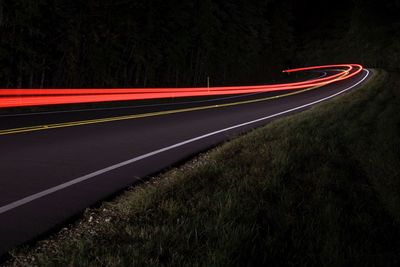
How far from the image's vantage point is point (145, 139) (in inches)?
437

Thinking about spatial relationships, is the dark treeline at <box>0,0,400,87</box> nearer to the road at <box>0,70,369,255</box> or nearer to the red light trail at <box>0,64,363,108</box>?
the red light trail at <box>0,64,363,108</box>

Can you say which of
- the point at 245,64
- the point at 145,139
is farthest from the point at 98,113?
the point at 245,64

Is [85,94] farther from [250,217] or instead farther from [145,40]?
[250,217]

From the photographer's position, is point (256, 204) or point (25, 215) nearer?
point (25, 215)

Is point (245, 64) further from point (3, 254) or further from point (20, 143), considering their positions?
point (3, 254)

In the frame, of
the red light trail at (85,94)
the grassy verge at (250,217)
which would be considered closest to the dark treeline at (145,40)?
the red light trail at (85,94)

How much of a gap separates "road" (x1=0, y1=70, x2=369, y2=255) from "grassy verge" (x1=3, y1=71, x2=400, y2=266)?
0.45m

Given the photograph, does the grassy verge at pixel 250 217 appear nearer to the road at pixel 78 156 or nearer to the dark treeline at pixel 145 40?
the road at pixel 78 156

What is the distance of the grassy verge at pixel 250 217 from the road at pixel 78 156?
447 mm

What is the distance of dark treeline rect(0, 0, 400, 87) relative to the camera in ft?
86.0

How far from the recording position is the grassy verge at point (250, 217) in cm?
429

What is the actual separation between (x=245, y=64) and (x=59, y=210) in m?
59.3

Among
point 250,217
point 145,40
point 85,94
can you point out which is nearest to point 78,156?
point 250,217

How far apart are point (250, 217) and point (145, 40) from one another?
36610 mm
